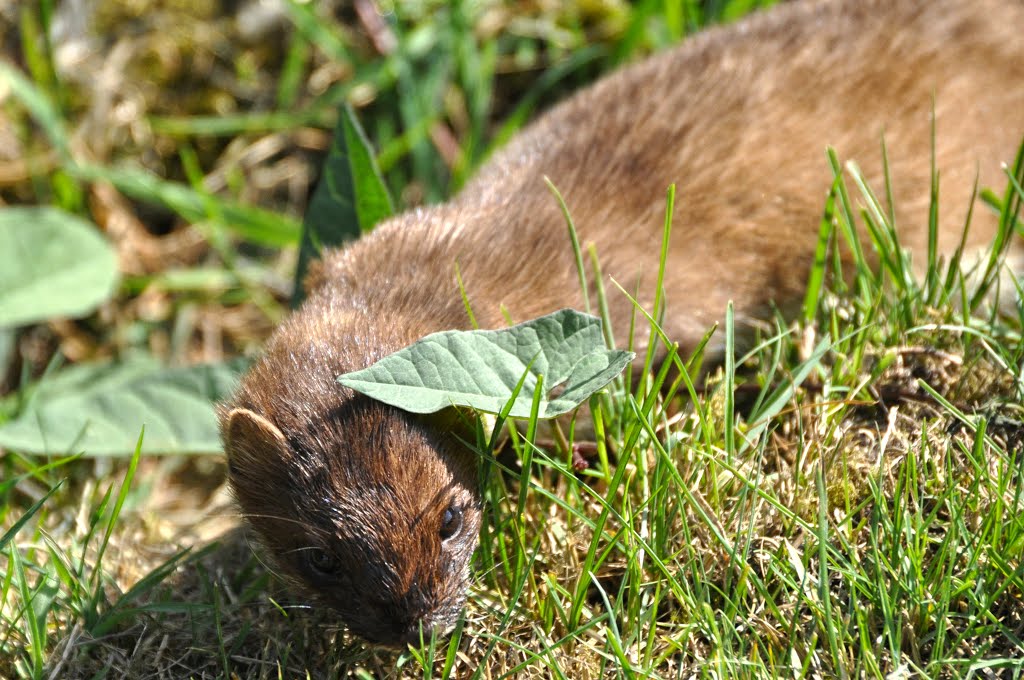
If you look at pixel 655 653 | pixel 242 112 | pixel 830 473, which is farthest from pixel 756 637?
pixel 242 112

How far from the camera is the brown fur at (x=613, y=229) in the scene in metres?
A: 2.53

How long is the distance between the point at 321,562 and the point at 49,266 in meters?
2.60

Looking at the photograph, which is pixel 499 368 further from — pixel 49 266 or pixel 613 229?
pixel 49 266

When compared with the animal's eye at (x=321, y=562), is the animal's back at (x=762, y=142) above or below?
above

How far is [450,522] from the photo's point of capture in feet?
8.50

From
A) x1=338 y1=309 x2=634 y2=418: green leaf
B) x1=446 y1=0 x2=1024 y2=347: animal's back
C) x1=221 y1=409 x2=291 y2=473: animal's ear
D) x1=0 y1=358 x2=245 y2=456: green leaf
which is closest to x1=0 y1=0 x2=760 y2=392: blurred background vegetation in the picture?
x1=0 y1=358 x2=245 y2=456: green leaf

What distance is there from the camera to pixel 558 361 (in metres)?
2.60

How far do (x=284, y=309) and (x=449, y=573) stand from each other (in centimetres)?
301

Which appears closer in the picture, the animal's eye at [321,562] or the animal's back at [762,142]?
the animal's eye at [321,562]

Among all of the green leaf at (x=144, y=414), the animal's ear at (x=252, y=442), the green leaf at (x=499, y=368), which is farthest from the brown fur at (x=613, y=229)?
the green leaf at (x=144, y=414)

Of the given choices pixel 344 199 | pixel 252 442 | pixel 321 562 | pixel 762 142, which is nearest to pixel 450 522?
pixel 321 562

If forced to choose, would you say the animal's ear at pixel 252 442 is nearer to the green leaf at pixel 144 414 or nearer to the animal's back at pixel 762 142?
the animal's back at pixel 762 142

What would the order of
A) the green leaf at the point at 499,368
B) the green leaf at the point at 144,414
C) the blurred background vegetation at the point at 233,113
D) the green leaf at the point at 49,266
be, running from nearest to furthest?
the green leaf at the point at 499,368 < the green leaf at the point at 144,414 < the green leaf at the point at 49,266 < the blurred background vegetation at the point at 233,113

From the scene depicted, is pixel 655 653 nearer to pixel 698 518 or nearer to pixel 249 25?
pixel 698 518
